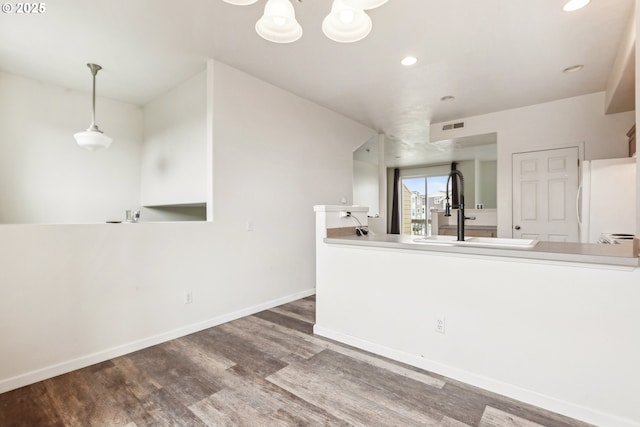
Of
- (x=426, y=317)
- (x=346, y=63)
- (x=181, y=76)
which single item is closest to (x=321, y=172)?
(x=346, y=63)

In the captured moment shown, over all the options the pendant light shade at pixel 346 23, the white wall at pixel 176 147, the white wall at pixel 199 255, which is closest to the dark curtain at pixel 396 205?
the white wall at pixel 199 255

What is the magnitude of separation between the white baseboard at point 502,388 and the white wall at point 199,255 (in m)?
1.52

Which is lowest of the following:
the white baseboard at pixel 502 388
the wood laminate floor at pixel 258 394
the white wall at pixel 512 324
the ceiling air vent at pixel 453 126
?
the wood laminate floor at pixel 258 394

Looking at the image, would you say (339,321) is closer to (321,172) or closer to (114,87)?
(321,172)

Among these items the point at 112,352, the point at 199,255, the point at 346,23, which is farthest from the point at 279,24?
the point at 112,352

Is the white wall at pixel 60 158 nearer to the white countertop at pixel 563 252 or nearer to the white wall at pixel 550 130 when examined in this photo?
the white countertop at pixel 563 252

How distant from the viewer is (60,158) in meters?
3.75

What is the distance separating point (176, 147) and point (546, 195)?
530cm

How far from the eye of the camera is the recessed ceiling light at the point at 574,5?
7.21 ft

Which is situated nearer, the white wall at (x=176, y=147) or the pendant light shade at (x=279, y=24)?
the pendant light shade at (x=279, y=24)

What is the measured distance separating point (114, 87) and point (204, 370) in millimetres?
3662

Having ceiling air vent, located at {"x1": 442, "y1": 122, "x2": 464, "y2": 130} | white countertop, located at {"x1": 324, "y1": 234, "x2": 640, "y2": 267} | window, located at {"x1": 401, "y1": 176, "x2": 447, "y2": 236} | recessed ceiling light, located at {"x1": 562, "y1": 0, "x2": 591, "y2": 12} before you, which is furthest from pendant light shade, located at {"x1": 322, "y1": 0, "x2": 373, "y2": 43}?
window, located at {"x1": 401, "y1": 176, "x2": 447, "y2": 236}

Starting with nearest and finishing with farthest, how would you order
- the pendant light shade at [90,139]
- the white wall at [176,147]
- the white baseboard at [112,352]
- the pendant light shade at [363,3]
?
the pendant light shade at [363,3] < the white baseboard at [112,352] < the pendant light shade at [90,139] < the white wall at [176,147]

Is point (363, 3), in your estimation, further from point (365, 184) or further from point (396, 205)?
point (396, 205)
